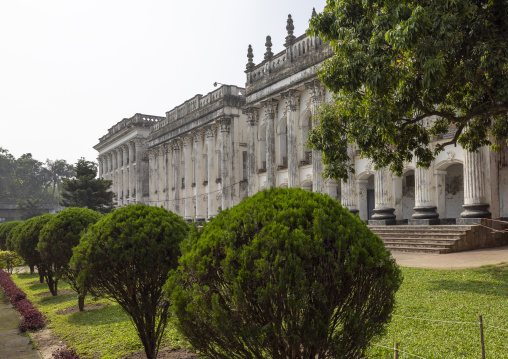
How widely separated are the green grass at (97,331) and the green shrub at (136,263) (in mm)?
342

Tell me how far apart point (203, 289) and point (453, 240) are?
1349cm

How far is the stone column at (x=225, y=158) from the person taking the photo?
28766mm

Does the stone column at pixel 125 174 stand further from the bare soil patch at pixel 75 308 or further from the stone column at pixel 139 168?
the bare soil patch at pixel 75 308

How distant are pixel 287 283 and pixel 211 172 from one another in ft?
91.6

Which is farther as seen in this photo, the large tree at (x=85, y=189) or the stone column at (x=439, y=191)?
the large tree at (x=85, y=189)

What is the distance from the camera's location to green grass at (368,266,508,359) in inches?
230

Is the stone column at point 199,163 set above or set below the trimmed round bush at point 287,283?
above

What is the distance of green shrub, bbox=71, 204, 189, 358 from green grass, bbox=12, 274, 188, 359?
13.4 inches

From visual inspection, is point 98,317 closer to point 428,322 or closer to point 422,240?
point 428,322

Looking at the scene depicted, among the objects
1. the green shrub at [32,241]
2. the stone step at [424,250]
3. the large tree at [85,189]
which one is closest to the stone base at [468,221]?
the stone step at [424,250]

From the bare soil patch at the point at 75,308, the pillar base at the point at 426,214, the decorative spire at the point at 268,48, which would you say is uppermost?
the decorative spire at the point at 268,48

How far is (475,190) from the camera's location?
1595cm

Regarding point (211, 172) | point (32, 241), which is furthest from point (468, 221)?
point (211, 172)

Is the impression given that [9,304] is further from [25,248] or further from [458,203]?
[458,203]
